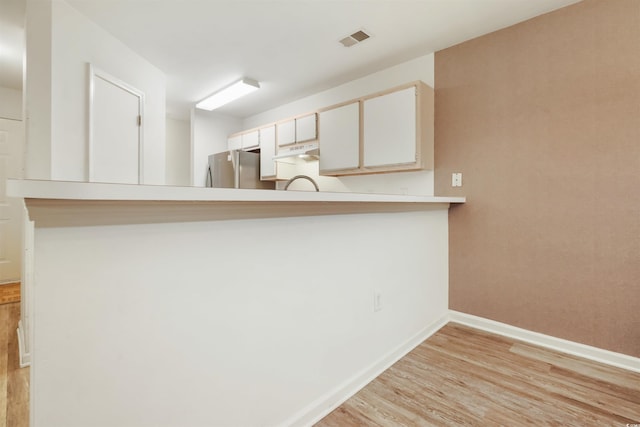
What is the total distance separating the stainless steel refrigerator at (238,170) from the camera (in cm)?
408

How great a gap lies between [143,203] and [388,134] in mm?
2241

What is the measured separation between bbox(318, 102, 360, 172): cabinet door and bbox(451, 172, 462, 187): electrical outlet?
2.86ft

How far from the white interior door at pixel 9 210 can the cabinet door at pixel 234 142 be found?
266 cm

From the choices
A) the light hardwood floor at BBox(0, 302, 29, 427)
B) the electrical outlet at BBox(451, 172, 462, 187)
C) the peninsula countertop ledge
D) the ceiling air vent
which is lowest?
the light hardwood floor at BBox(0, 302, 29, 427)

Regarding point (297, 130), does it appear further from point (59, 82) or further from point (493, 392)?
point (493, 392)

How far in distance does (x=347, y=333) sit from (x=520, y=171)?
176 centimetres

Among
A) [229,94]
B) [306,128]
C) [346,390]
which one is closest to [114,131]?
[229,94]

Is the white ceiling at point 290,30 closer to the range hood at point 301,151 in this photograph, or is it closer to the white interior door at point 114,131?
the white interior door at point 114,131

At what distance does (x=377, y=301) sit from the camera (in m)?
1.65

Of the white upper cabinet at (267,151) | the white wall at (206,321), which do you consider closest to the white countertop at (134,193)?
the white wall at (206,321)

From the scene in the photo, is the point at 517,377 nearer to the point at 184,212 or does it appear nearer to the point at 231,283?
the point at 231,283

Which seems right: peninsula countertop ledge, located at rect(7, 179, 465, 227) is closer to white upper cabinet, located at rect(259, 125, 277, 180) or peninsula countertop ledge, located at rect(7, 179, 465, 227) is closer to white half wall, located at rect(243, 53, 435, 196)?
white half wall, located at rect(243, 53, 435, 196)

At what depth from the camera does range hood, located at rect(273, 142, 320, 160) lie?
10.7 ft

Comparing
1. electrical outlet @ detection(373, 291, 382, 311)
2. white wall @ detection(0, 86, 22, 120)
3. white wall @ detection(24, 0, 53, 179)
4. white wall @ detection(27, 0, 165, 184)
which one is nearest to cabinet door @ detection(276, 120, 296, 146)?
white wall @ detection(27, 0, 165, 184)
